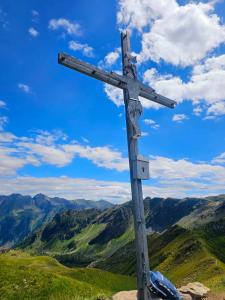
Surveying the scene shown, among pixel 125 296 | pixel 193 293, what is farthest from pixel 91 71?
pixel 193 293

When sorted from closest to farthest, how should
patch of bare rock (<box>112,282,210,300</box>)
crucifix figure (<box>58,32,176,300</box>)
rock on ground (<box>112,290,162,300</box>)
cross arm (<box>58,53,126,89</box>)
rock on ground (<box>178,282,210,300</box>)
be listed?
cross arm (<box>58,53,126,89</box>), crucifix figure (<box>58,32,176,300</box>), rock on ground (<box>112,290,162,300</box>), patch of bare rock (<box>112,282,210,300</box>), rock on ground (<box>178,282,210,300</box>)

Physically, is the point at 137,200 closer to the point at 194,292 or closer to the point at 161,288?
the point at 161,288

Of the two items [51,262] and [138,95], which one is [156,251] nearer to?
[51,262]

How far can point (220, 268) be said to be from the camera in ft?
329

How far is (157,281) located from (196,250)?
141 meters

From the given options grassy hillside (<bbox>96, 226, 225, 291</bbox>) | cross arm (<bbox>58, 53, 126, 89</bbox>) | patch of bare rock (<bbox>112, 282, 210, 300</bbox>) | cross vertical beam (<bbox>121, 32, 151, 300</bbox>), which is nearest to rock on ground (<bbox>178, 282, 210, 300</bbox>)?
patch of bare rock (<bbox>112, 282, 210, 300</bbox>)

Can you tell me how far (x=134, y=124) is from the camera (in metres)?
13.2

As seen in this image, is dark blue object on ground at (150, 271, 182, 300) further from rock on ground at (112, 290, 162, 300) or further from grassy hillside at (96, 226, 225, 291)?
grassy hillside at (96, 226, 225, 291)

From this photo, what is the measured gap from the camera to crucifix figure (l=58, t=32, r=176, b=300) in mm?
12058

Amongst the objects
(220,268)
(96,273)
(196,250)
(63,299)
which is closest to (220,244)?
(196,250)

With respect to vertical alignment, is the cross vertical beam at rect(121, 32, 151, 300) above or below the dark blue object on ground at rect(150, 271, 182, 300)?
above

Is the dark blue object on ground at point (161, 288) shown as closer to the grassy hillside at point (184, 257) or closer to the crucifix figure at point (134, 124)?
the crucifix figure at point (134, 124)

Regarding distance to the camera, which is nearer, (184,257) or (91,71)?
(91,71)

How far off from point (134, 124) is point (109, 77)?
5.29 feet
